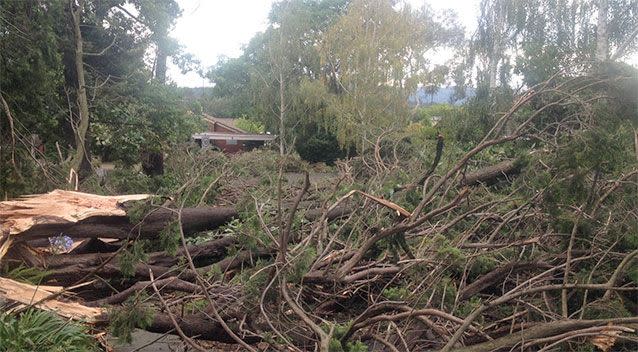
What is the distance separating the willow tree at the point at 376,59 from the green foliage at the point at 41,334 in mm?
22491

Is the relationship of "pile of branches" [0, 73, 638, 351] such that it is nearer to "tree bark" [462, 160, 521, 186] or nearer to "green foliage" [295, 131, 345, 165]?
"tree bark" [462, 160, 521, 186]

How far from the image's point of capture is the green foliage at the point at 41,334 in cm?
379

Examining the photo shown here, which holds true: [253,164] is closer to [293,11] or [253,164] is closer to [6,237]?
[6,237]

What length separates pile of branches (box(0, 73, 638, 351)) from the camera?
3682 mm

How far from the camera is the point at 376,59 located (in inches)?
1064

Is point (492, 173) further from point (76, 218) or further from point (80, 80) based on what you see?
point (80, 80)

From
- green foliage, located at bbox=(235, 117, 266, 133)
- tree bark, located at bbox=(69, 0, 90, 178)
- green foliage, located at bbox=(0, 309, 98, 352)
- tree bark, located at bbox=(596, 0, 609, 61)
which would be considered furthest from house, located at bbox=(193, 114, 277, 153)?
green foliage, located at bbox=(0, 309, 98, 352)

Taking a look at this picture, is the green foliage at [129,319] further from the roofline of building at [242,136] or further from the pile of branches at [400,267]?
the roofline of building at [242,136]

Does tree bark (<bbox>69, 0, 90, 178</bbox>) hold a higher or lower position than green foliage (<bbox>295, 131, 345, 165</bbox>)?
higher

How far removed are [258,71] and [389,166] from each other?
2740 centimetres

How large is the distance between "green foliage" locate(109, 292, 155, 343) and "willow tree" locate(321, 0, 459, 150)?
22.5 metres

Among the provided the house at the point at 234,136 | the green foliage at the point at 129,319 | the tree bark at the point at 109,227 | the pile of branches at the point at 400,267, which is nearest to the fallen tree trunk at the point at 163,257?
the pile of branches at the point at 400,267

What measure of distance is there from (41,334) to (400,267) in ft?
8.15

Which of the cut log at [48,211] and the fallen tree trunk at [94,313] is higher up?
the cut log at [48,211]
